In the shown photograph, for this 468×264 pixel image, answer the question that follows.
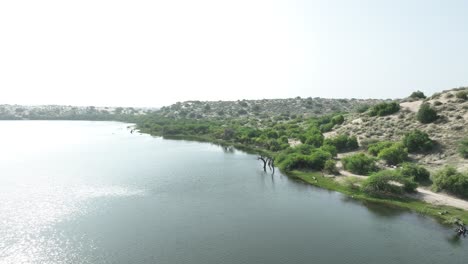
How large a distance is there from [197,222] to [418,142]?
52009 mm

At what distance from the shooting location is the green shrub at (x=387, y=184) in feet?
189

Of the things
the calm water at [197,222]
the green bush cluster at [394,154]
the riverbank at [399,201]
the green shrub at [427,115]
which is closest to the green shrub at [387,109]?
the green shrub at [427,115]

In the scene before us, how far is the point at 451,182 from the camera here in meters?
55.2

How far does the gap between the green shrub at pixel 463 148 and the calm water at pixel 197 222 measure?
2433cm

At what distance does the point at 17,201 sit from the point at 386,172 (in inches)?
2406

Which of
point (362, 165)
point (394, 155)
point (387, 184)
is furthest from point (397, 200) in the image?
point (394, 155)

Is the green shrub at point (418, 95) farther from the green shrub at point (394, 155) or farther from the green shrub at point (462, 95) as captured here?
the green shrub at point (394, 155)

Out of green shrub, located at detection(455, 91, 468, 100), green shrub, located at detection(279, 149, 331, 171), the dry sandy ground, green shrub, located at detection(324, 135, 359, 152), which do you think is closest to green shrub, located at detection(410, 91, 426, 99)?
the dry sandy ground

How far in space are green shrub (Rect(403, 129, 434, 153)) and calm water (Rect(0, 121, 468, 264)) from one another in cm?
2514

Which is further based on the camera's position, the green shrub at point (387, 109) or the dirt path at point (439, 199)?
the green shrub at point (387, 109)

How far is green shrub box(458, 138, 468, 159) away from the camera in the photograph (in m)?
65.5

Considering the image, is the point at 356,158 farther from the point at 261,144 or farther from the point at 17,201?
the point at 17,201

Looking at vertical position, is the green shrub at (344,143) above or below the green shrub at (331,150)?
above

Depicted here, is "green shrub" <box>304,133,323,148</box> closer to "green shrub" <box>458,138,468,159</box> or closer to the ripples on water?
"green shrub" <box>458,138,468,159</box>
